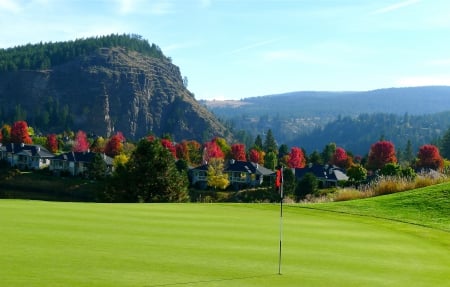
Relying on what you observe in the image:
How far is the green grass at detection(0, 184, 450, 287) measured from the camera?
8.63m

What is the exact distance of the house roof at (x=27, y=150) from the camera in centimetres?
11050

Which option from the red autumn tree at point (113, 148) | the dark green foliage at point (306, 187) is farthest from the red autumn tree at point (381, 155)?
the red autumn tree at point (113, 148)

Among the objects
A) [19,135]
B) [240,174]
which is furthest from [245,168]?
[19,135]

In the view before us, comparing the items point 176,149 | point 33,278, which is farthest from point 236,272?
point 176,149

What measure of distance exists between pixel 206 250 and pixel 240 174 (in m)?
90.4

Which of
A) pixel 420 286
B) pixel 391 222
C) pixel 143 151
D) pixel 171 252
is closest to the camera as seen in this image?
pixel 420 286

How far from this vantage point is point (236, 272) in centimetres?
922

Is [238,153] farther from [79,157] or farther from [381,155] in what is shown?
[79,157]

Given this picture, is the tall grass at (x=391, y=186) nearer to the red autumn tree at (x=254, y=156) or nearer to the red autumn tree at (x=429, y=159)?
the red autumn tree at (x=429, y=159)

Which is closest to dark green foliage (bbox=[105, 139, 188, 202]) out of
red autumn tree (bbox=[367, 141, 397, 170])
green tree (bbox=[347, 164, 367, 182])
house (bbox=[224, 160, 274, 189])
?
green tree (bbox=[347, 164, 367, 182])

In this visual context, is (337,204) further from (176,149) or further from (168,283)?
(176,149)

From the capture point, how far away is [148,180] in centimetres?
5072

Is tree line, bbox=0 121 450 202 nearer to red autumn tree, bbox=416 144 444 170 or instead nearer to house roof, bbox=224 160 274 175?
red autumn tree, bbox=416 144 444 170

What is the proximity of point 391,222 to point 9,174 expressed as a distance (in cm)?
9129
